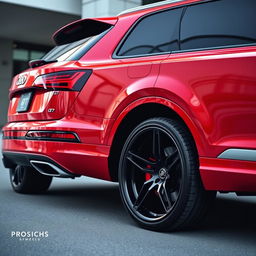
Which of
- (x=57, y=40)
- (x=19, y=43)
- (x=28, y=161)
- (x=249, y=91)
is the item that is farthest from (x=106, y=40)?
(x=19, y=43)

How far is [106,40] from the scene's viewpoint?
460 centimetres

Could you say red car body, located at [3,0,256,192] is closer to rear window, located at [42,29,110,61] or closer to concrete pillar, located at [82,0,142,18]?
rear window, located at [42,29,110,61]

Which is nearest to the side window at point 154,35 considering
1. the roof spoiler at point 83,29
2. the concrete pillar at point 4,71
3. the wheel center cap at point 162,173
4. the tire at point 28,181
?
the roof spoiler at point 83,29

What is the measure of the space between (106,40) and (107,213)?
150cm

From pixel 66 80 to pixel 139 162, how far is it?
1073mm

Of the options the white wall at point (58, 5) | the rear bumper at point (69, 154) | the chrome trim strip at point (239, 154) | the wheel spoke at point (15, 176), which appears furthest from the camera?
the white wall at point (58, 5)

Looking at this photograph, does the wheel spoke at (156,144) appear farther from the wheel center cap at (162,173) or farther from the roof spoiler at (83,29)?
the roof spoiler at (83,29)

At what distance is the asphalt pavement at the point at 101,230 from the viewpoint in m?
3.27

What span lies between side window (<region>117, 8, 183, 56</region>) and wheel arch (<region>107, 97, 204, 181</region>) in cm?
43

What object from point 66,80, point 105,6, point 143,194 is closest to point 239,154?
point 143,194

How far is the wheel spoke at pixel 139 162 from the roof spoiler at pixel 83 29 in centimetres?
130

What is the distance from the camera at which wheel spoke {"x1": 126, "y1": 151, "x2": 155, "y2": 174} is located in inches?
155

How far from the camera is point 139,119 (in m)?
4.20

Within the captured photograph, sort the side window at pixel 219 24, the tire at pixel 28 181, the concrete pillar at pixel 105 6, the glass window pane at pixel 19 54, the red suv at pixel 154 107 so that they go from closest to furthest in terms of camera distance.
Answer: the red suv at pixel 154 107
the side window at pixel 219 24
the tire at pixel 28 181
the concrete pillar at pixel 105 6
the glass window pane at pixel 19 54
